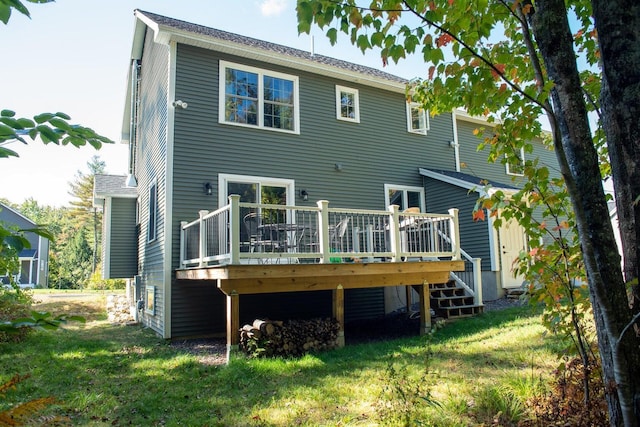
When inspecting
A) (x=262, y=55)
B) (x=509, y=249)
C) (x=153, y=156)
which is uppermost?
(x=262, y=55)

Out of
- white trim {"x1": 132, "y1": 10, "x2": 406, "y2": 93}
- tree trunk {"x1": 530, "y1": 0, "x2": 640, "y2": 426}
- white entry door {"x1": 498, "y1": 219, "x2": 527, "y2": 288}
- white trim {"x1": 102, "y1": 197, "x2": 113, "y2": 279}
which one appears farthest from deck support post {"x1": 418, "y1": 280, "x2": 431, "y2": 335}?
white trim {"x1": 102, "y1": 197, "x2": 113, "y2": 279}

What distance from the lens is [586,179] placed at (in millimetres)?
2354

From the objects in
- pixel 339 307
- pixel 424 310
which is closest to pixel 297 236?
pixel 339 307

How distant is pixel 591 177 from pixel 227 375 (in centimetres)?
489

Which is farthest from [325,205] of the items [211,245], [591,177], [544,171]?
[591,177]

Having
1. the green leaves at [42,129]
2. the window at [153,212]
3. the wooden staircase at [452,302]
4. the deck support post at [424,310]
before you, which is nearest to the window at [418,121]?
the wooden staircase at [452,302]

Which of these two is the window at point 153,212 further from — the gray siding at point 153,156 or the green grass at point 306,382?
the green grass at point 306,382

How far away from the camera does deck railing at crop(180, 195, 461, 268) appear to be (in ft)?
23.1

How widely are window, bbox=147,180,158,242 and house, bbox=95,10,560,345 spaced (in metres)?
0.05

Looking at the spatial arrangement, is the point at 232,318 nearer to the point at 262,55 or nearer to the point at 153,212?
the point at 153,212

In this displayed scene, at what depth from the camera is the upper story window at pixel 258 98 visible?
9.73 metres

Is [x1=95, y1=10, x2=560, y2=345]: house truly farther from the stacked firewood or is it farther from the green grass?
the green grass

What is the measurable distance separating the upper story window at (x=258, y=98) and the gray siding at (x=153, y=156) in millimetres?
1319

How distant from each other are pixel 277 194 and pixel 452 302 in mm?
4631
